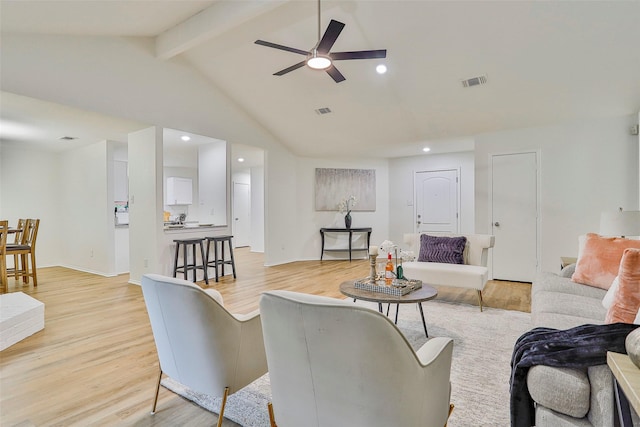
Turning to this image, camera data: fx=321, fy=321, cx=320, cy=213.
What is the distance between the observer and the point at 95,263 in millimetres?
5836

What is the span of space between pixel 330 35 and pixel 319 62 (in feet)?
1.10

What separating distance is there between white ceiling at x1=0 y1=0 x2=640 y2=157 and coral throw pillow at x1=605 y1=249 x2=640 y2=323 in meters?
2.68

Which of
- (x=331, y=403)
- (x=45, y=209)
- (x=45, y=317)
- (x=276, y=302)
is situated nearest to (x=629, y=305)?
(x=331, y=403)

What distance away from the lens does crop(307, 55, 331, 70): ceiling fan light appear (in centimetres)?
296

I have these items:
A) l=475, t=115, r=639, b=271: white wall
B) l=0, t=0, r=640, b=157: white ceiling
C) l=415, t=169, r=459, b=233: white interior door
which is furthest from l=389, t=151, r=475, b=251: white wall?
l=475, t=115, r=639, b=271: white wall

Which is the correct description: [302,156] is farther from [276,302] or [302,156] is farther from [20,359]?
[276,302]

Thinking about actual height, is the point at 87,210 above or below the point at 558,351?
above

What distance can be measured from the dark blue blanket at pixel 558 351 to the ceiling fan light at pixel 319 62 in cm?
266

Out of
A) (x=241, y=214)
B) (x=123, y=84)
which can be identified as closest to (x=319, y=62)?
(x=123, y=84)

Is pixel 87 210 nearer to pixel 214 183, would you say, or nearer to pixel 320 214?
pixel 214 183

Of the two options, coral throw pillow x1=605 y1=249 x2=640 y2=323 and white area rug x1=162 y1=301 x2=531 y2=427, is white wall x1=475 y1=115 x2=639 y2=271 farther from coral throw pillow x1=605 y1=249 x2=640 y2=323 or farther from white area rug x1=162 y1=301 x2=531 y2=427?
coral throw pillow x1=605 y1=249 x2=640 y2=323

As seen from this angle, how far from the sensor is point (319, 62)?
9.95 feet

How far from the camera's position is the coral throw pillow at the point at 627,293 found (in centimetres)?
172

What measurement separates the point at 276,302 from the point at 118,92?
4309 mm
